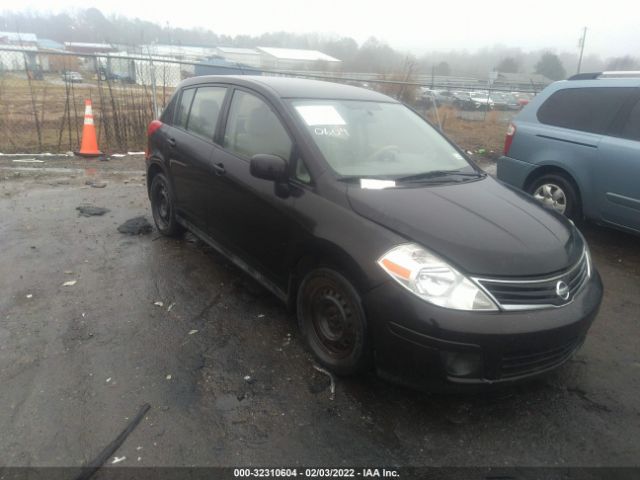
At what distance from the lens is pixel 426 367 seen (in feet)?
7.72

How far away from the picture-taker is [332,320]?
2842mm

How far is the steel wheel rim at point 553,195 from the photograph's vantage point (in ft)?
17.5

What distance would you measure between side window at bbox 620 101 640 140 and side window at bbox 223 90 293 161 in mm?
3779

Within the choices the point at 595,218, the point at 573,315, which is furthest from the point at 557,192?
the point at 573,315

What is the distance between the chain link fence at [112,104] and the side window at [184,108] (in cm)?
276

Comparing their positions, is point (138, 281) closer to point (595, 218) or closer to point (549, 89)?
point (595, 218)

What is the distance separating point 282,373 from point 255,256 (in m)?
0.94

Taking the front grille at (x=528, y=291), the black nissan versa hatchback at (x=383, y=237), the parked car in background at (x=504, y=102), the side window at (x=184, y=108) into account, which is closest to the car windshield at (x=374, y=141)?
the black nissan versa hatchback at (x=383, y=237)

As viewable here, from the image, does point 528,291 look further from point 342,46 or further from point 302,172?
point 342,46

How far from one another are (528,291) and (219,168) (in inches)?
96.6

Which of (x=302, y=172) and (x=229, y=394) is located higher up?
(x=302, y=172)

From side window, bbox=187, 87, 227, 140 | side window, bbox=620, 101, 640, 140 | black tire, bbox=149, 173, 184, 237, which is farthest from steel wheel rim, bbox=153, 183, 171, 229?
side window, bbox=620, 101, 640, 140

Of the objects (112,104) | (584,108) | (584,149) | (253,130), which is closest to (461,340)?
(253,130)

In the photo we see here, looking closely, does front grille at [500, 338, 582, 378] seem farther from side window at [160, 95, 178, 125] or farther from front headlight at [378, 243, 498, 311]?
side window at [160, 95, 178, 125]
